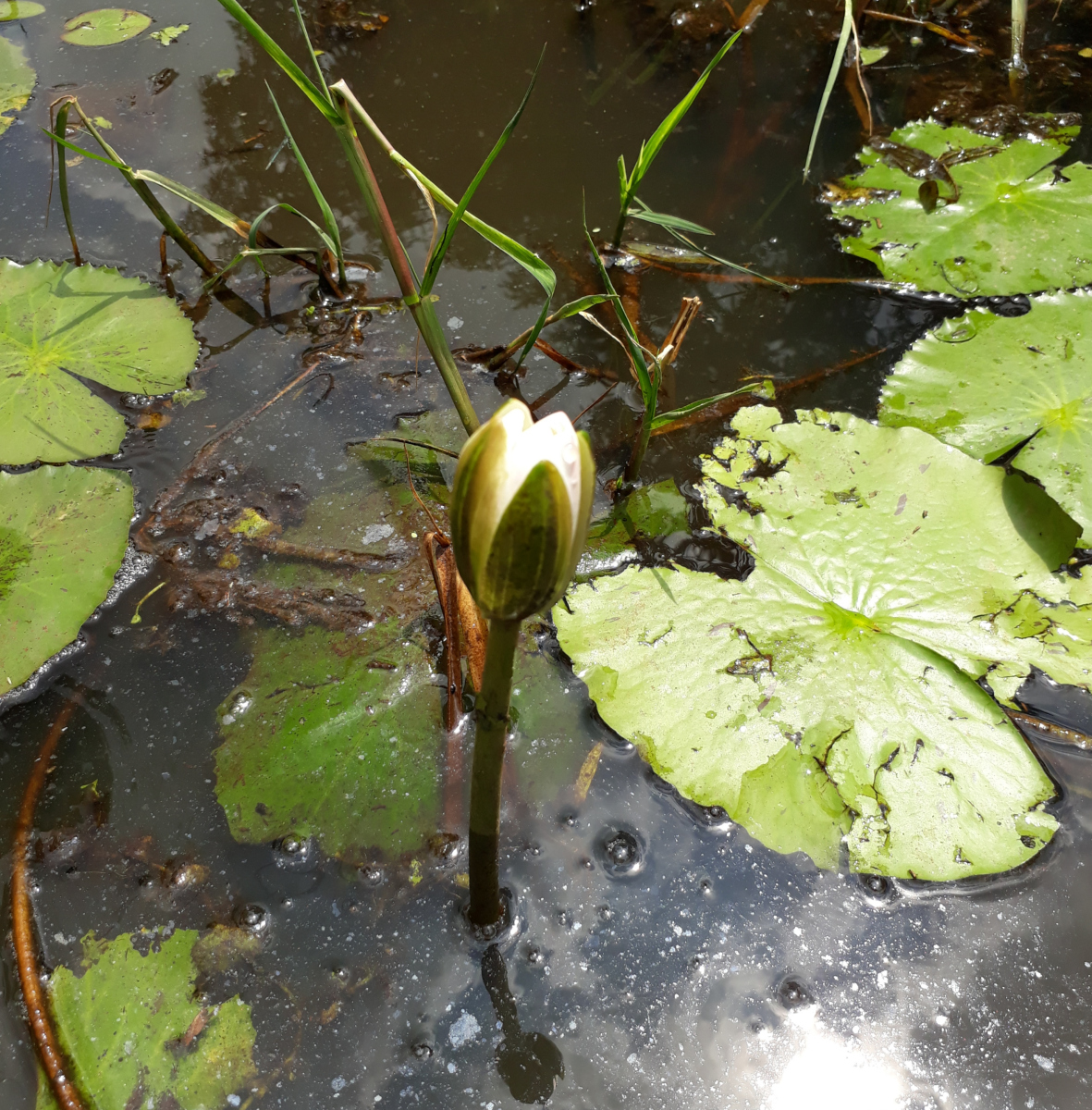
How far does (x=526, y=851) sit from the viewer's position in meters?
1.37

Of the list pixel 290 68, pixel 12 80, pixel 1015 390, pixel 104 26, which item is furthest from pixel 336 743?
pixel 104 26

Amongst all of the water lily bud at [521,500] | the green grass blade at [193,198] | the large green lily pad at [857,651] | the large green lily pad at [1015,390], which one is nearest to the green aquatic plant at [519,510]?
the water lily bud at [521,500]

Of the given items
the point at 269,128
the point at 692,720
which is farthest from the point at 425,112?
the point at 692,720

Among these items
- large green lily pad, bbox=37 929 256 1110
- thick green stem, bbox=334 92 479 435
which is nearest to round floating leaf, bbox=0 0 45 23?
thick green stem, bbox=334 92 479 435

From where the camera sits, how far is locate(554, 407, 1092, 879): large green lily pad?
132 cm

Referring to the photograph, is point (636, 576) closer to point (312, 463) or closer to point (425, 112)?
point (312, 463)

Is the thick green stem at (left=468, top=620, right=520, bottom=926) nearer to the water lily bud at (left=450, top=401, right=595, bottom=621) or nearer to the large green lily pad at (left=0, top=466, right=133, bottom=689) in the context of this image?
the water lily bud at (left=450, top=401, right=595, bottom=621)

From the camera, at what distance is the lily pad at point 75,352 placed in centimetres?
179

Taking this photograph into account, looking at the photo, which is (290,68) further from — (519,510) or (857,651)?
(857,651)

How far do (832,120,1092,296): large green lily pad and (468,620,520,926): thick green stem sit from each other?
1912 millimetres

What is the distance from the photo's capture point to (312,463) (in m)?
1.84

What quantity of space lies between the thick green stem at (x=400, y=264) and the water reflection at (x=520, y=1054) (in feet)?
3.51

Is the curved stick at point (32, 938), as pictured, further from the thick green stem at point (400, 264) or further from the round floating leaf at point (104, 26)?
the round floating leaf at point (104, 26)

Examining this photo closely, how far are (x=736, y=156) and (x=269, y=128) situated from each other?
1584 millimetres
